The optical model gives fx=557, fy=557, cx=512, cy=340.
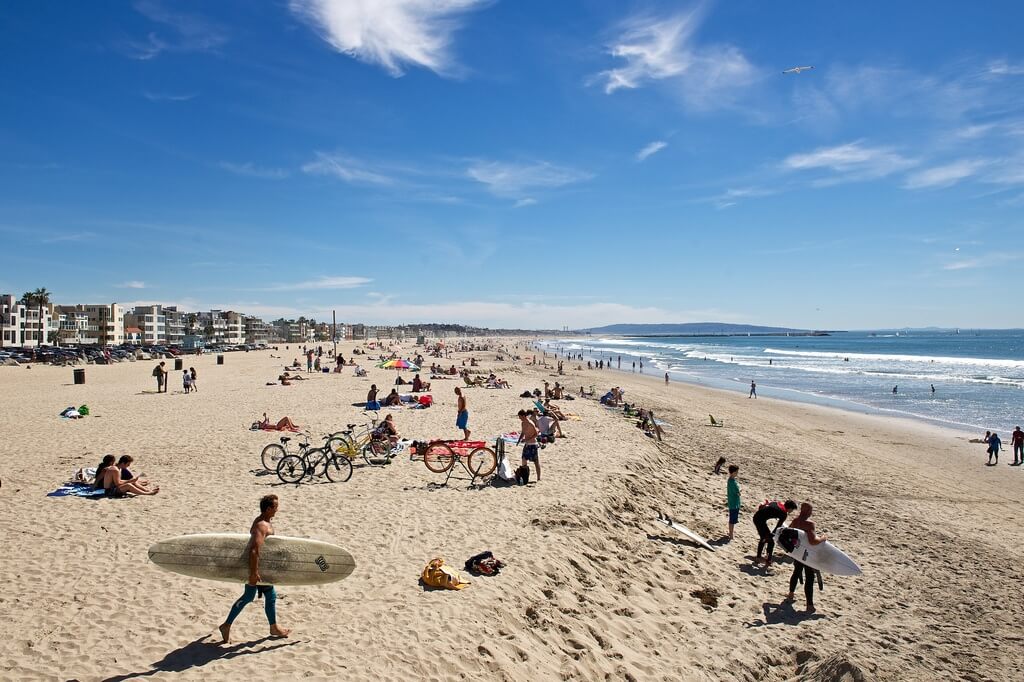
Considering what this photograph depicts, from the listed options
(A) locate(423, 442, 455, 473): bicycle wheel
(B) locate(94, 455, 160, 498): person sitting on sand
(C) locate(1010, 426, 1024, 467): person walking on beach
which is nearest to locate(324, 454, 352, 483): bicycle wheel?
(A) locate(423, 442, 455, 473): bicycle wheel

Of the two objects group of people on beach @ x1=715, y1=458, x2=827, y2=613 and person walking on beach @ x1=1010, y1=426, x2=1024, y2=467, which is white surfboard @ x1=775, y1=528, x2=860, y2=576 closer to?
group of people on beach @ x1=715, y1=458, x2=827, y2=613

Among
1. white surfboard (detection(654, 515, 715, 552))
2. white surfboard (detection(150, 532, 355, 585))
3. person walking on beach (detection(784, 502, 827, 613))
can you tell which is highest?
white surfboard (detection(150, 532, 355, 585))

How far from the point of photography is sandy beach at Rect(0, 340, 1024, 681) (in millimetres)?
5520

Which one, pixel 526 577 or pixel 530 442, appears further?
pixel 530 442

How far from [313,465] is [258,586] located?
6208 mm

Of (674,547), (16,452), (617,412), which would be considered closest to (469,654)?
(674,547)

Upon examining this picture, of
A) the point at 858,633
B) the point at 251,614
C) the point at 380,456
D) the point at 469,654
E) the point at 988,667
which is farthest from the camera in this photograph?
the point at 380,456

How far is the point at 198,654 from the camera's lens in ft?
17.1

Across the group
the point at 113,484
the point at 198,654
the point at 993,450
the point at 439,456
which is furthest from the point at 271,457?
the point at 993,450

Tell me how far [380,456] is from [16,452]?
8.92 metres

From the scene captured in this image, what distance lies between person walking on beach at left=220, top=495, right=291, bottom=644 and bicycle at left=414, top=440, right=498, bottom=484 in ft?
20.2

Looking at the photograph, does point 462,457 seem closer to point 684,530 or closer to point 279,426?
point 684,530

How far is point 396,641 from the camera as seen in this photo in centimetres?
561

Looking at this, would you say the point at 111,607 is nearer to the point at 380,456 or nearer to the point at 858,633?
the point at 380,456
